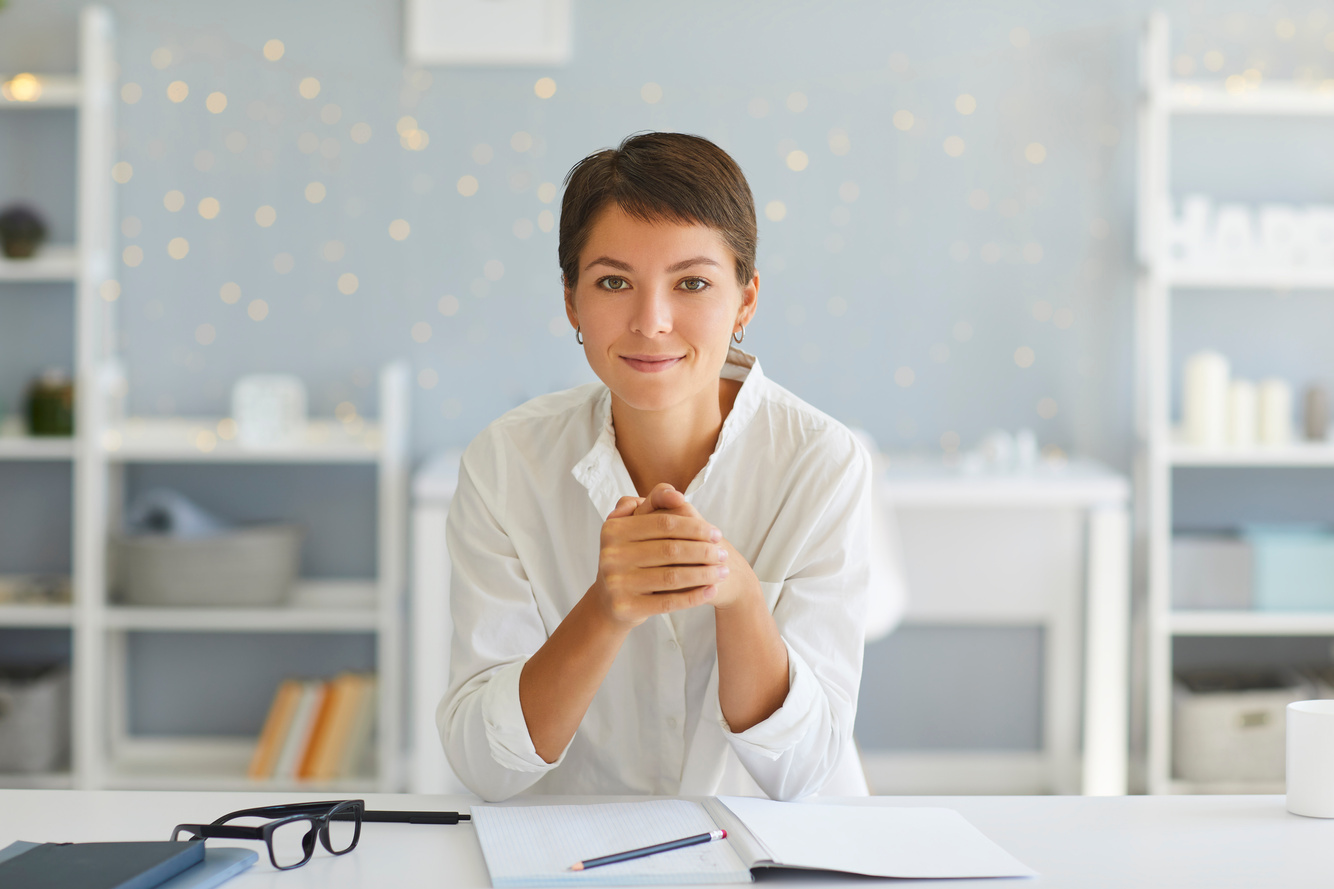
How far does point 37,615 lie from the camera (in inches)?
102

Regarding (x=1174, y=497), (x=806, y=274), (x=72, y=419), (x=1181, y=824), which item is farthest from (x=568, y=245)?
(x=1174, y=497)

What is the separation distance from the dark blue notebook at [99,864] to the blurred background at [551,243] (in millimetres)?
1910

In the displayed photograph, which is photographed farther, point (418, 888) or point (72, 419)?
point (72, 419)

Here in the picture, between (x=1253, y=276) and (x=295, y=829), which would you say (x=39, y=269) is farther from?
(x=1253, y=276)

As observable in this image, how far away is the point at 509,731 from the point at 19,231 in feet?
7.08

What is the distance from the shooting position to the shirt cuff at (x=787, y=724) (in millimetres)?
1046

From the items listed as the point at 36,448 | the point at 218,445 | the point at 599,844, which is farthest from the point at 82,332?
the point at 599,844

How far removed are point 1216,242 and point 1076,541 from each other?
750 mm

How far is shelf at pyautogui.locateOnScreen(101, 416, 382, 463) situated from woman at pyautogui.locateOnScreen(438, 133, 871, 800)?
4.49ft

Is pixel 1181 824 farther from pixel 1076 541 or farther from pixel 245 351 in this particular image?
pixel 245 351

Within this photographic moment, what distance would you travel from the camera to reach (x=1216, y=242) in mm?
2627

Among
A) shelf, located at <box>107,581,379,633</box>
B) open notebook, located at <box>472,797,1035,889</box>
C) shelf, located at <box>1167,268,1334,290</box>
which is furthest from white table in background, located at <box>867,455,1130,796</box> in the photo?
open notebook, located at <box>472,797,1035,889</box>

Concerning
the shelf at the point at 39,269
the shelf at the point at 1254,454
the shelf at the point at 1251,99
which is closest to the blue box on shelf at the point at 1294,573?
the shelf at the point at 1254,454

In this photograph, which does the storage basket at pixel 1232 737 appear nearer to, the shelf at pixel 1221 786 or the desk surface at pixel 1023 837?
Answer: the shelf at pixel 1221 786
